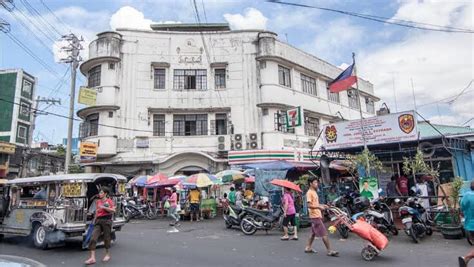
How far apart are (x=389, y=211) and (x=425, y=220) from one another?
1014 millimetres

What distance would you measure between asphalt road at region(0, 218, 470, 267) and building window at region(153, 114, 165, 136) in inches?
482

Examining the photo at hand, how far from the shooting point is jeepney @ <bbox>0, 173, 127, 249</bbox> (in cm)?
905

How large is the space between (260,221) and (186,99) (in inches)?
519

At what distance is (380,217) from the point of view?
9594 millimetres

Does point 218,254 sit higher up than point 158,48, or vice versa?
point 158,48

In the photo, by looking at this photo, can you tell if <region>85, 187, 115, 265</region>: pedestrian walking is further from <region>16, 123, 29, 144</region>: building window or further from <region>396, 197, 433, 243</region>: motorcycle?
<region>16, 123, 29, 144</region>: building window

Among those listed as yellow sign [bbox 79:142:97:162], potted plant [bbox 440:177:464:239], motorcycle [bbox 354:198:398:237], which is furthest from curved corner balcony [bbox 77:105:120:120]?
potted plant [bbox 440:177:464:239]

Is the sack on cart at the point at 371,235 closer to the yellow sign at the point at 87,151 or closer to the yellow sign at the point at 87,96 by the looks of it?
the yellow sign at the point at 87,151

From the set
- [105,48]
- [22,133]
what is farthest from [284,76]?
[22,133]

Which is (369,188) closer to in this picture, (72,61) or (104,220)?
(104,220)

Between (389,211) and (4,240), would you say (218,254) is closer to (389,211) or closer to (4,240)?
(389,211)

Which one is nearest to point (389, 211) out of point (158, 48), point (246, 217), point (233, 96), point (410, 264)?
point (410, 264)

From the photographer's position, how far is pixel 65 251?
902cm

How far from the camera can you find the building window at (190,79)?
23719mm
